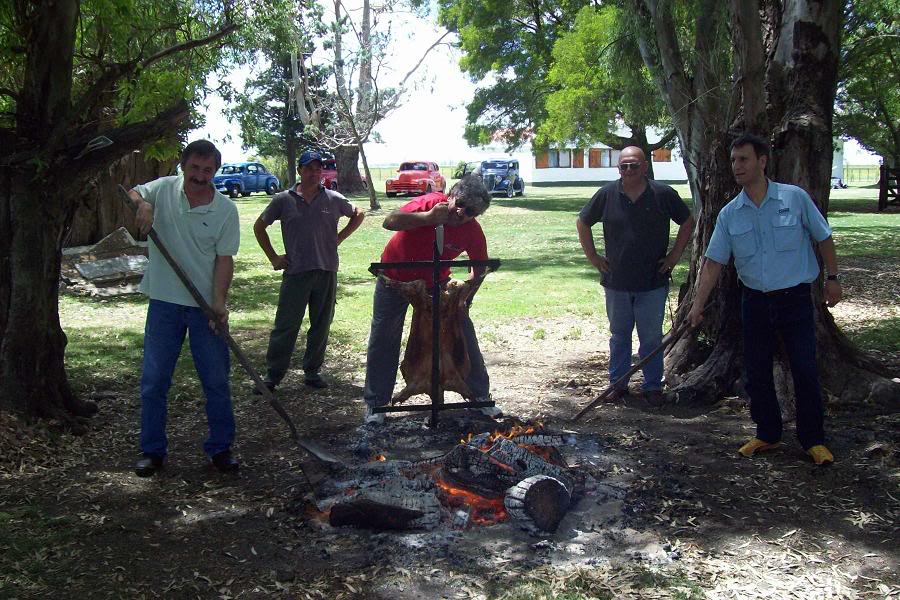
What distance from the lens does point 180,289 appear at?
504 cm

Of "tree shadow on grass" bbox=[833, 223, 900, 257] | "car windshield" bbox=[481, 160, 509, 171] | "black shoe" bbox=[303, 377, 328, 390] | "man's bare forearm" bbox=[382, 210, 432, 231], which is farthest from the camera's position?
"car windshield" bbox=[481, 160, 509, 171]

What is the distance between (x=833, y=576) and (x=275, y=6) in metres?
8.84

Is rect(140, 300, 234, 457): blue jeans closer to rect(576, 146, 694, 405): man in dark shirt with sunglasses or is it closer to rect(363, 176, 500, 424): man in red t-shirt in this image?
rect(363, 176, 500, 424): man in red t-shirt

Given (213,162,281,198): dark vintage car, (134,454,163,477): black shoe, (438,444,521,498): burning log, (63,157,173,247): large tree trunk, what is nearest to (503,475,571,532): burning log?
(438,444,521,498): burning log

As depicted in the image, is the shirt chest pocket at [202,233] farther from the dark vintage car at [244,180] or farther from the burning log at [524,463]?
the dark vintage car at [244,180]

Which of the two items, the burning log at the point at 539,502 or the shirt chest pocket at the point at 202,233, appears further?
the shirt chest pocket at the point at 202,233

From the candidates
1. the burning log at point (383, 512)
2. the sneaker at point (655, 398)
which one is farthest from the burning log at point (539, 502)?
the sneaker at point (655, 398)

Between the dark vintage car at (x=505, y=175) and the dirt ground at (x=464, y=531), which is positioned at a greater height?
the dark vintage car at (x=505, y=175)

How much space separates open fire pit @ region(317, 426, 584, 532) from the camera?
14.1ft

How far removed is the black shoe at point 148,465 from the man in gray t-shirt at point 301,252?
6.61 ft

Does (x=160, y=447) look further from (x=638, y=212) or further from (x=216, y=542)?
(x=638, y=212)

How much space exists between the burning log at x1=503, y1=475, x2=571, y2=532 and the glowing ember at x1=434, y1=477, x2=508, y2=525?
0.09 meters

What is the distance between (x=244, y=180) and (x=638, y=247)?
36503 millimetres

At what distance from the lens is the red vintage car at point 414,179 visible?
3831 centimetres
